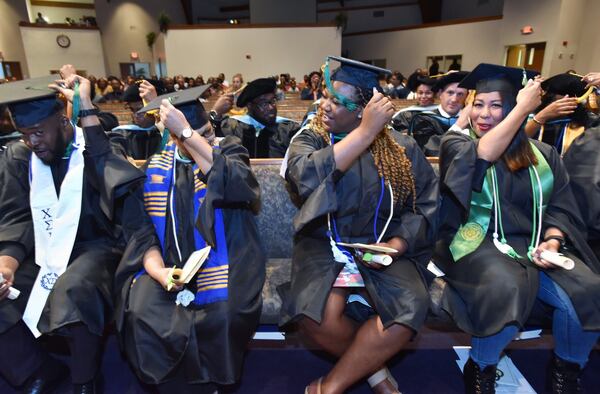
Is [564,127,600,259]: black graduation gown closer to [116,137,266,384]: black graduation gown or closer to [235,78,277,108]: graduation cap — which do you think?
[116,137,266,384]: black graduation gown

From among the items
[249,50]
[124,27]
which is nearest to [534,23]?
[249,50]

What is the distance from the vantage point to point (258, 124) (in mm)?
4199

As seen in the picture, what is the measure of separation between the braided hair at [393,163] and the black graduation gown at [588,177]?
112cm

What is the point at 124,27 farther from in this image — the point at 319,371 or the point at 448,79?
the point at 319,371

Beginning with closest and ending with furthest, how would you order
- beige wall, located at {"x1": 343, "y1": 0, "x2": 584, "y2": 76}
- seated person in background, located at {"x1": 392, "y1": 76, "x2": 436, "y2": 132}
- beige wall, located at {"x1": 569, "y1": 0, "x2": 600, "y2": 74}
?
1. seated person in background, located at {"x1": 392, "y1": 76, "x2": 436, "y2": 132}
2. beige wall, located at {"x1": 569, "y1": 0, "x2": 600, "y2": 74}
3. beige wall, located at {"x1": 343, "y1": 0, "x2": 584, "y2": 76}

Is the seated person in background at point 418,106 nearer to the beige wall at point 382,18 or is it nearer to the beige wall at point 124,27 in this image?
the beige wall at point 382,18

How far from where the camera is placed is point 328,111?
2.16m

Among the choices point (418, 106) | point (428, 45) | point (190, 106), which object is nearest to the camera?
point (190, 106)

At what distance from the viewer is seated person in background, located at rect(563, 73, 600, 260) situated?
241 centimetres

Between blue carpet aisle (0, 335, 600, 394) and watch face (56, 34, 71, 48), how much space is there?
2033cm

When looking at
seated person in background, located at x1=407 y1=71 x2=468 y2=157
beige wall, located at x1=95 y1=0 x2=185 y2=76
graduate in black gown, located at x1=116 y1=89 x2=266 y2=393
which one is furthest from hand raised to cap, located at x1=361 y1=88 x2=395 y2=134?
beige wall, located at x1=95 y1=0 x2=185 y2=76

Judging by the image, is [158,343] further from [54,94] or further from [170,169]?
[54,94]

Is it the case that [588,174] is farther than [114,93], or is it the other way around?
[114,93]

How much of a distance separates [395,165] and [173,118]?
1.19 m
